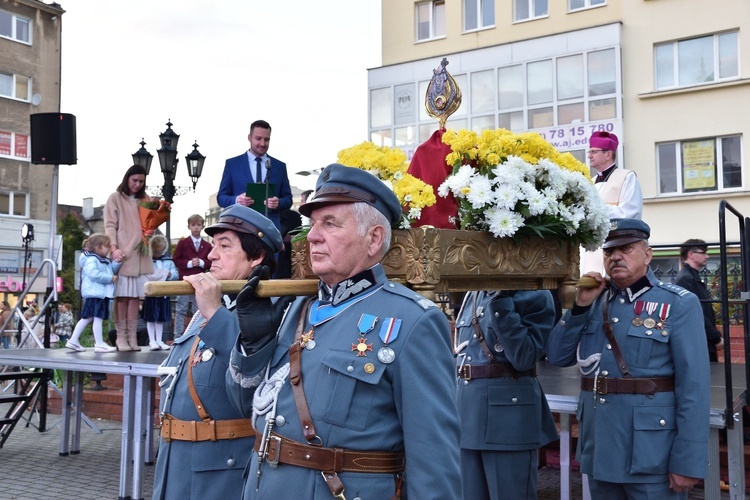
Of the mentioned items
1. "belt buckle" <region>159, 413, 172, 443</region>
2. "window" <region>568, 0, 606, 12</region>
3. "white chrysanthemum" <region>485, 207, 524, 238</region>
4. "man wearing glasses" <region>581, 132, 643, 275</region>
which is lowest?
"belt buckle" <region>159, 413, 172, 443</region>

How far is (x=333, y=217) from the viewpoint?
273 centimetres

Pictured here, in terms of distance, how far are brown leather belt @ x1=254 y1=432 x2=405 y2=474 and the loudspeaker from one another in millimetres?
8778

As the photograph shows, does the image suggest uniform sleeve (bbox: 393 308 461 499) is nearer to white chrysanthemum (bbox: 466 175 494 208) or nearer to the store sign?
white chrysanthemum (bbox: 466 175 494 208)

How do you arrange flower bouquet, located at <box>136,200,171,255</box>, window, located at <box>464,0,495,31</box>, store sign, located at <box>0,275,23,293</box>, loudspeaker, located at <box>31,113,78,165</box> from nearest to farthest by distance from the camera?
flower bouquet, located at <box>136,200,171,255</box>
loudspeaker, located at <box>31,113,78,165</box>
window, located at <box>464,0,495,31</box>
store sign, located at <box>0,275,23,293</box>

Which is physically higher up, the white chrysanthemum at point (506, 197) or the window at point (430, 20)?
the window at point (430, 20)

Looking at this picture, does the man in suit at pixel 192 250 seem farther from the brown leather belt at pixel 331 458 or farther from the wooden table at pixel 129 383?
the brown leather belt at pixel 331 458

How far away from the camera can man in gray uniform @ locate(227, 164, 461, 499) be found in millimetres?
2516

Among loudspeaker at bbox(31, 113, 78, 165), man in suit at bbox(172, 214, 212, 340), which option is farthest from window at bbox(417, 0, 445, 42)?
loudspeaker at bbox(31, 113, 78, 165)

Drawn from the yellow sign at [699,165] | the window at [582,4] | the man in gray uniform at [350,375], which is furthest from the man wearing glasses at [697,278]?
the window at [582,4]

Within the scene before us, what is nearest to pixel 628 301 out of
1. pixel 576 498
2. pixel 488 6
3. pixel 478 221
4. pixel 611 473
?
pixel 611 473

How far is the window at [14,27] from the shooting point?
38625mm

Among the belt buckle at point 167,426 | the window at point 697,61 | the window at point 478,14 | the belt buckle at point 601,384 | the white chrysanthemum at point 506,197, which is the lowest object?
the belt buckle at point 167,426

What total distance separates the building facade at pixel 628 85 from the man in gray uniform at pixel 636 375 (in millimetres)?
17420

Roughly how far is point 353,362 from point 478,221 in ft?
4.47
